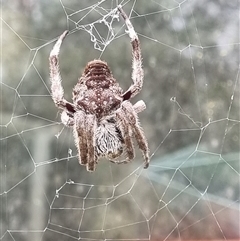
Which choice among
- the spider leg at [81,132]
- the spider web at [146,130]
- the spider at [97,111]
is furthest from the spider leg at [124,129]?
the spider web at [146,130]

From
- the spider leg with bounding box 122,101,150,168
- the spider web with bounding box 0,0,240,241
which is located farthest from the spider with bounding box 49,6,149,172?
the spider web with bounding box 0,0,240,241

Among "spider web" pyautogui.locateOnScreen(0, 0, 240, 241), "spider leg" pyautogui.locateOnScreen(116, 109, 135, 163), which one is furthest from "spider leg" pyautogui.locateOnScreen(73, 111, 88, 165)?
"spider web" pyautogui.locateOnScreen(0, 0, 240, 241)

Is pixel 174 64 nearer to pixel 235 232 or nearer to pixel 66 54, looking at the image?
pixel 66 54

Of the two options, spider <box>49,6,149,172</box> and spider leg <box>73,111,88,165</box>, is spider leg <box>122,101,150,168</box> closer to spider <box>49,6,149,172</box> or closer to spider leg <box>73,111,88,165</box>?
spider <box>49,6,149,172</box>

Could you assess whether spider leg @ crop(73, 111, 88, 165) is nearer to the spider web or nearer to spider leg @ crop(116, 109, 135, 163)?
spider leg @ crop(116, 109, 135, 163)

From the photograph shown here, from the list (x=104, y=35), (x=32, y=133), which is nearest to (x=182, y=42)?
(x=104, y=35)

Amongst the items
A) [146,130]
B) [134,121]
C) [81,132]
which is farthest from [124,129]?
[146,130]

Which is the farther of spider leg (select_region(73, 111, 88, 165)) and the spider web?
the spider web

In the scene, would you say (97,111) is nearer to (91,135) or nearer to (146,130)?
(91,135)
